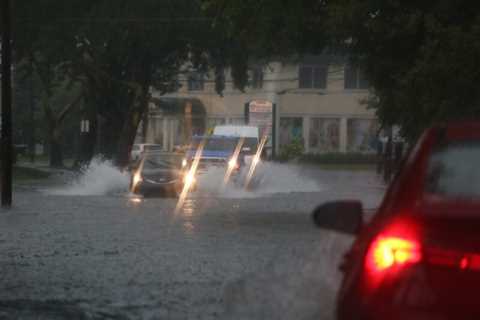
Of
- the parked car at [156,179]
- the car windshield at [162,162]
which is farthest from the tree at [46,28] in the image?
the parked car at [156,179]

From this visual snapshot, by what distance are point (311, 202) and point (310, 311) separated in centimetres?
2229

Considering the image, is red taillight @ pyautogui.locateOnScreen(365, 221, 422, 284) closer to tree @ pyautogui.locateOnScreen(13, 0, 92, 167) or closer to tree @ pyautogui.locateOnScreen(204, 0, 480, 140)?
tree @ pyautogui.locateOnScreen(204, 0, 480, 140)

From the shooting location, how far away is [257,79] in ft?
291

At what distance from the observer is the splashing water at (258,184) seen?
3888 centimetres

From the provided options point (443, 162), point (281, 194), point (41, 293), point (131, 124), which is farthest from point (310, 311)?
point (131, 124)

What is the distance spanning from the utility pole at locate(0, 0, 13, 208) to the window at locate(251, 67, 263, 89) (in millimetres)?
59447

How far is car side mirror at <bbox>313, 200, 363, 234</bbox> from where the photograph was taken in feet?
21.0

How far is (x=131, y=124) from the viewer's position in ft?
190

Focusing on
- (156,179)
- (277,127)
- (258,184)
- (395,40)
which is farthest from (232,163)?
(277,127)

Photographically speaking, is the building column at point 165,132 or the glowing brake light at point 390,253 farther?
the building column at point 165,132

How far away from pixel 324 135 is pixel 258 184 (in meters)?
48.2

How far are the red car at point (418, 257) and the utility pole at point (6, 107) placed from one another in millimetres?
22579

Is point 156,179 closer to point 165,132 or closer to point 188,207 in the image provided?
point 188,207

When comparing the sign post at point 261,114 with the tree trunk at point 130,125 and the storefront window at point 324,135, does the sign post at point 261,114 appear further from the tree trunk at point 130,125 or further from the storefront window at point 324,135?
the tree trunk at point 130,125
